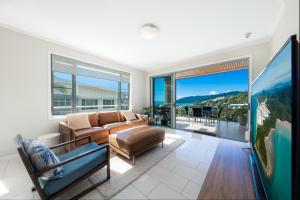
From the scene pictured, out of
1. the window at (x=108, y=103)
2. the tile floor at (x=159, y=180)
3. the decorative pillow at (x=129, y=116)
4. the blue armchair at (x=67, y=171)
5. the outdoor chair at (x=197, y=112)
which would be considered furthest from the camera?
the outdoor chair at (x=197, y=112)

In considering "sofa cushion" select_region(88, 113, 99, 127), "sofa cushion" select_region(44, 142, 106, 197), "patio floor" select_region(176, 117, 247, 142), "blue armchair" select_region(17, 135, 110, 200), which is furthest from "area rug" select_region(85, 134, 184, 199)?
"patio floor" select_region(176, 117, 247, 142)

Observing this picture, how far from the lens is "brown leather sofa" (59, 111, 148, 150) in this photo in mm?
2496

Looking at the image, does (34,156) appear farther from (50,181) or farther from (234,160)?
(234,160)

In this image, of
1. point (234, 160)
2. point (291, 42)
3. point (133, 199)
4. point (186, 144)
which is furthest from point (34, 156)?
point (186, 144)

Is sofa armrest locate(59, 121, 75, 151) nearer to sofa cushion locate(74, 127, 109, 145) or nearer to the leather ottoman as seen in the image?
sofa cushion locate(74, 127, 109, 145)

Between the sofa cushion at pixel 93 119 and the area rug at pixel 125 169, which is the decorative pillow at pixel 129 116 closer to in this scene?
the sofa cushion at pixel 93 119

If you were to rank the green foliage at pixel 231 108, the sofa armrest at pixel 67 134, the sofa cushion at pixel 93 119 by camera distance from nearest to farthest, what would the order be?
the sofa armrest at pixel 67 134 → the sofa cushion at pixel 93 119 → the green foliage at pixel 231 108

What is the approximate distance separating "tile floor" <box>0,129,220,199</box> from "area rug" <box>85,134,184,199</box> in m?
0.08

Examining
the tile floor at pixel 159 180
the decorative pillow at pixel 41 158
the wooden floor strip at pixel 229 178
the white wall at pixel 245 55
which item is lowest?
the tile floor at pixel 159 180

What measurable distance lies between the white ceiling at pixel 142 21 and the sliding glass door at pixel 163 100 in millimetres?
1924

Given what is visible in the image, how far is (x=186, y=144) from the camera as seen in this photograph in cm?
304

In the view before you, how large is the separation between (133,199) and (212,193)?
3.12ft

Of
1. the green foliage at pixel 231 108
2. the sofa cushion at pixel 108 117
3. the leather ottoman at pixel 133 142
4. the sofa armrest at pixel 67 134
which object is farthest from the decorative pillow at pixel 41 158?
the green foliage at pixel 231 108

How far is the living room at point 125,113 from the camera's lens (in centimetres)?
107
